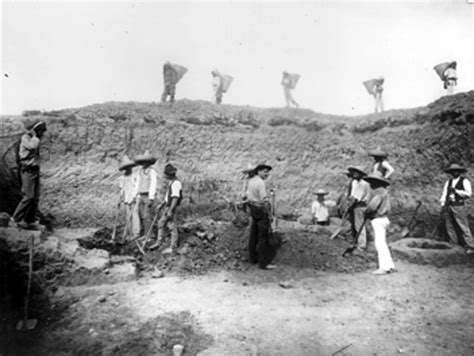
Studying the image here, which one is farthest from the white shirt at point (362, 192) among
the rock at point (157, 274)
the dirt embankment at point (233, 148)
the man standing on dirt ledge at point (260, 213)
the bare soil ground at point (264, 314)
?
the rock at point (157, 274)

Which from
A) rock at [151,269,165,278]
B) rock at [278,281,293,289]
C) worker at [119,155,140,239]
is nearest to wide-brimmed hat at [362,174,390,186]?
rock at [278,281,293,289]

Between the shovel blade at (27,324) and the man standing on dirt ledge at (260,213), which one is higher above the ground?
the man standing on dirt ledge at (260,213)

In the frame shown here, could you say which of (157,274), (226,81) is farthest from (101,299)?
(226,81)

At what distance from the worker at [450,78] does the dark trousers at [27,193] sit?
39.8ft

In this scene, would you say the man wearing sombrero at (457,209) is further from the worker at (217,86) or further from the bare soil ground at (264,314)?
the worker at (217,86)

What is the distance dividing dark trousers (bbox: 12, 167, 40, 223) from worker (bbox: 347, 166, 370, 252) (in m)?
6.44

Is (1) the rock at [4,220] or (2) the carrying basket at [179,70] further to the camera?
(2) the carrying basket at [179,70]

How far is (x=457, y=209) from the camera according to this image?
7.20m

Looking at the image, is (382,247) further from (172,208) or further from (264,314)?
(172,208)

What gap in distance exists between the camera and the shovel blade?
416 centimetres

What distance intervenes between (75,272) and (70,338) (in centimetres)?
161

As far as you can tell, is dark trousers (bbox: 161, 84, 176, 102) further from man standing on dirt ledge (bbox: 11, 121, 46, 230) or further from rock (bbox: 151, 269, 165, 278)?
rock (bbox: 151, 269, 165, 278)

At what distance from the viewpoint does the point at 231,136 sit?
1216 centimetres

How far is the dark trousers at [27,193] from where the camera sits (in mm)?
6168
